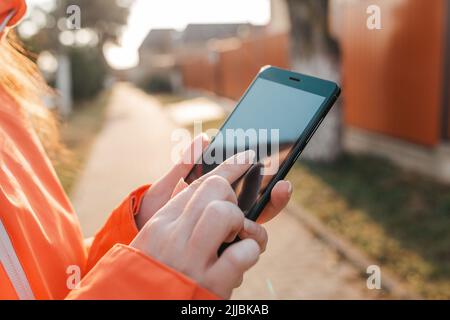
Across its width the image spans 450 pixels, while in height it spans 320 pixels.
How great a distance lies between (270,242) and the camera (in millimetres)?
5680

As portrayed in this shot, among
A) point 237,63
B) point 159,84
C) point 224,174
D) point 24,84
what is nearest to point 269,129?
point 224,174

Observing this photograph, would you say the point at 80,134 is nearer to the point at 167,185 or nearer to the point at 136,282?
the point at 167,185

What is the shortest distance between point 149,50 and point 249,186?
63500mm

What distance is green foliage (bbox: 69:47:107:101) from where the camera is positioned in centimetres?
2688

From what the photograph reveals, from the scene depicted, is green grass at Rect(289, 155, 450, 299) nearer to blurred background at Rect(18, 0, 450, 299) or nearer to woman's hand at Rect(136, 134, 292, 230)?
blurred background at Rect(18, 0, 450, 299)

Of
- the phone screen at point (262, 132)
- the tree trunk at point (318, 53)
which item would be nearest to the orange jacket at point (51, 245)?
the phone screen at point (262, 132)

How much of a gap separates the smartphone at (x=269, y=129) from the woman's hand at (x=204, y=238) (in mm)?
241

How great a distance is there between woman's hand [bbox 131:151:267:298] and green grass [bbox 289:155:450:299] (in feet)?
11.3

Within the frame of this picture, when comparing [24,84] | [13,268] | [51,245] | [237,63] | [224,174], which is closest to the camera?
[224,174]

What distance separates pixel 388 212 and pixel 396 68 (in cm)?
273

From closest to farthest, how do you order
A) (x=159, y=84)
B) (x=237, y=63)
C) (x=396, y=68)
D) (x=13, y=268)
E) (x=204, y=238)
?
(x=204, y=238)
(x=13, y=268)
(x=396, y=68)
(x=237, y=63)
(x=159, y=84)

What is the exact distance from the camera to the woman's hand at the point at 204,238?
0.88m
